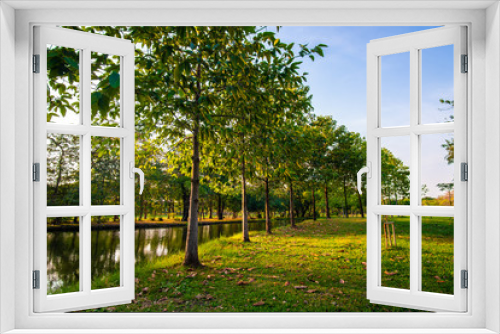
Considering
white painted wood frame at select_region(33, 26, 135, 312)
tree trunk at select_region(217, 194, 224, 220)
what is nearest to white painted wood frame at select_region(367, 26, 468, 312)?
white painted wood frame at select_region(33, 26, 135, 312)

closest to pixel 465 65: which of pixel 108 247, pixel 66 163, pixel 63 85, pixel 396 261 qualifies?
pixel 63 85

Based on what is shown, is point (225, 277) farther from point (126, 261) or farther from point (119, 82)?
point (119, 82)

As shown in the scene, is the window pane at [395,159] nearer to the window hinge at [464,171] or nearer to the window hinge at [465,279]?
the window hinge at [464,171]

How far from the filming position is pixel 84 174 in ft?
5.10

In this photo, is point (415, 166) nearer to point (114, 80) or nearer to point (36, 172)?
point (114, 80)

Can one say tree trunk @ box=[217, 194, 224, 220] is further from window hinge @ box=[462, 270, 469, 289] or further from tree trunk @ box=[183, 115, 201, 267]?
window hinge @ box=[462, 270, 469, 289]

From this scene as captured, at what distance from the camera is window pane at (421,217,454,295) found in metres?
3.77

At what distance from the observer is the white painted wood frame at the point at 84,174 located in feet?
4.89

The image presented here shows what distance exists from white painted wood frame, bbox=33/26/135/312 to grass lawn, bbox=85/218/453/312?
1995mm

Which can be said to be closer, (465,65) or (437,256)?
(465,65)
